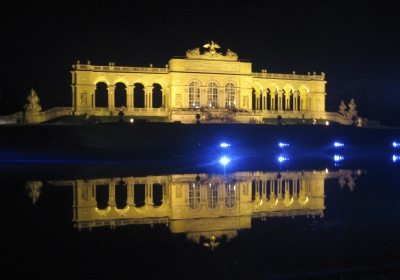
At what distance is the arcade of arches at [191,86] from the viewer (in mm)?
57875

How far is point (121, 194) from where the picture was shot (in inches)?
567

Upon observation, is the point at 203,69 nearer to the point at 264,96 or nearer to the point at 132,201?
the point at 264,96

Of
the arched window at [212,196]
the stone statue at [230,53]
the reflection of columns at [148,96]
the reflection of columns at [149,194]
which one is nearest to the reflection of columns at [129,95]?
the reflection of columns at [148,96]

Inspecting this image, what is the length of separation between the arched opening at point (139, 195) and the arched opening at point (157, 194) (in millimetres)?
353

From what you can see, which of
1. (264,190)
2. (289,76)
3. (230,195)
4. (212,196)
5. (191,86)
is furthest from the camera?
(289,76)

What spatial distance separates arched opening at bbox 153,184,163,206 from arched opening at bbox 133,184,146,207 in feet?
1.16

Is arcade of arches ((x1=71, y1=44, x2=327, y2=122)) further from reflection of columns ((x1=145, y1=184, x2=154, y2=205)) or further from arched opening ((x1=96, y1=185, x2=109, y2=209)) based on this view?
arched opening ((x1=96, y1=185, x2=109, y2=209))

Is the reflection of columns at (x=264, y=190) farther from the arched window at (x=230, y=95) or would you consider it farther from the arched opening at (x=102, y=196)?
the arched window at (x=230, y=95)

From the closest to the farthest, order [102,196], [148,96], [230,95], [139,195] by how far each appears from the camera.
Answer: [102,196]
[139,195]
[148,96]
[230,95]

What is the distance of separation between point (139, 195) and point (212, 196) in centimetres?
247

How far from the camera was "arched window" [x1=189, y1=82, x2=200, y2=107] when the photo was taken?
61.6 m

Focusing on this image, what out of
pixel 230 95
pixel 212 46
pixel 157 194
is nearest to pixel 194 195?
pixel 157 194

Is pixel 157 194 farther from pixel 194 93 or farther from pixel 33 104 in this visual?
pixel 194 93

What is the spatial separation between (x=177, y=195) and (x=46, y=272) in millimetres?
7203
